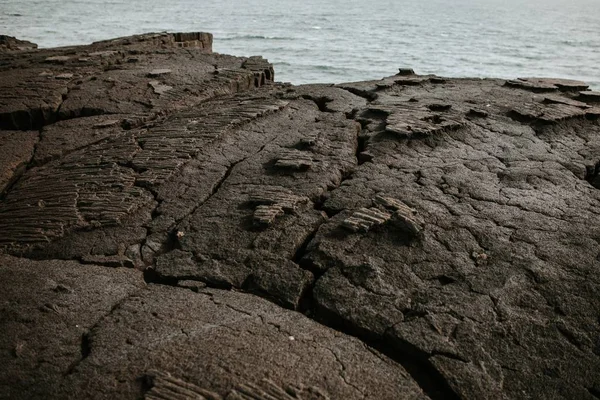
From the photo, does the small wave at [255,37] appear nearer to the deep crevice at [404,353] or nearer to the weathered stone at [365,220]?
the weathered stone at [365,220]

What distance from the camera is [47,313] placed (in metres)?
2.11

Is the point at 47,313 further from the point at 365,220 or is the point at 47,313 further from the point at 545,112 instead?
the point at 545,112

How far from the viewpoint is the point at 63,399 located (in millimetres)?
1685

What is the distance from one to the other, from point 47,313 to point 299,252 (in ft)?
4.15

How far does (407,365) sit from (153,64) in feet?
19.4

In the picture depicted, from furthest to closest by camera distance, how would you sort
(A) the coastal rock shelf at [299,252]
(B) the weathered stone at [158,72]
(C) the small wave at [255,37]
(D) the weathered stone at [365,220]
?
(C) the small wave at [255,37], (B) the weathered stone at [158,72], (D) the weathered stone at [365,220], (A) the coastal rock shelf at [299,252]

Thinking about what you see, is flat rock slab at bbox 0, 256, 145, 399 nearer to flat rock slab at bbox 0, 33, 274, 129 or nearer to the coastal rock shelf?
the coastal rock shelf

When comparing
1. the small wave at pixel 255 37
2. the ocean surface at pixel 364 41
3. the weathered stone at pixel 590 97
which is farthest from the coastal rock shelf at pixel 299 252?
the small wave at pixel 255 37

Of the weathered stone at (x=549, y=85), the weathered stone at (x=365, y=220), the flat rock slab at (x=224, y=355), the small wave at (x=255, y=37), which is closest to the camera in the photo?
the flat rock slab at (x=224, y=355)

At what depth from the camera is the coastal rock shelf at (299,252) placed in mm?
1893

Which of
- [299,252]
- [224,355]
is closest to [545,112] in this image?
[299,252]

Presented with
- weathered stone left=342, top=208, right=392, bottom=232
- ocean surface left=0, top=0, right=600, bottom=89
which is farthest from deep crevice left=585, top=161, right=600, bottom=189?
ocean surface left=0, top=0, right=600, bottom=89

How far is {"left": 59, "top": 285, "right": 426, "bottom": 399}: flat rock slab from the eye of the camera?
1760mm

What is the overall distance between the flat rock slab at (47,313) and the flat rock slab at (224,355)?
0.08 meters
